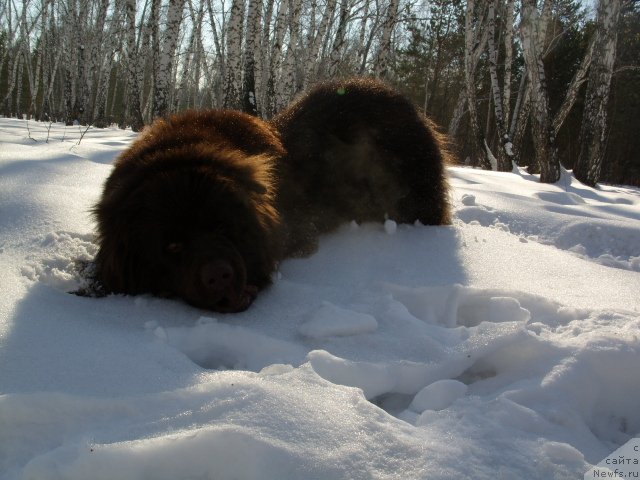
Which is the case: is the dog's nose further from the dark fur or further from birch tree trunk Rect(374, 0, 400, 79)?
birch tree trunk Rect(374, 0, 400, 79)

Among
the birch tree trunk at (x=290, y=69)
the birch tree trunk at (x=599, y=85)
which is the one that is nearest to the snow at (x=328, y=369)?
the birch tree trunk at (x=599, y=85)

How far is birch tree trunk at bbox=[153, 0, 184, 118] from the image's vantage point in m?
11.9

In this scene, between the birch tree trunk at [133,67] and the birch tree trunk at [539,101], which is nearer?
the birch tree trunk at [539,101]

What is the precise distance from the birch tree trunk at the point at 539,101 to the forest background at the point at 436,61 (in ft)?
0.07

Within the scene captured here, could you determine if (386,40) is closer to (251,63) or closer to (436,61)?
(251,63)

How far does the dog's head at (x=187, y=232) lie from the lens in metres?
2.38

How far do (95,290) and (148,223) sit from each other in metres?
0.45

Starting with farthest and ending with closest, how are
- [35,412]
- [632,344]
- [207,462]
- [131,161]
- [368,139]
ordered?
[368,139]
[131,161]
[632,344]
[35,412]
[207,462]

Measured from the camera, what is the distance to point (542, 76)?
30.0 ft

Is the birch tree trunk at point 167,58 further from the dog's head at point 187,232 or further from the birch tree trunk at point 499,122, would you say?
the dog's head at point 187,232

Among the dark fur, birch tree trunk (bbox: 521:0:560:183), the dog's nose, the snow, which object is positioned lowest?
the snow

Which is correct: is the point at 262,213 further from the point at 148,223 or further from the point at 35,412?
the point at 35,412

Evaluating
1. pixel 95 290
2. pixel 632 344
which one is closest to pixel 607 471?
pixel 632 344

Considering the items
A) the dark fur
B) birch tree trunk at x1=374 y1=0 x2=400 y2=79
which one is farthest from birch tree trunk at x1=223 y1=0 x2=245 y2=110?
the dark fur
